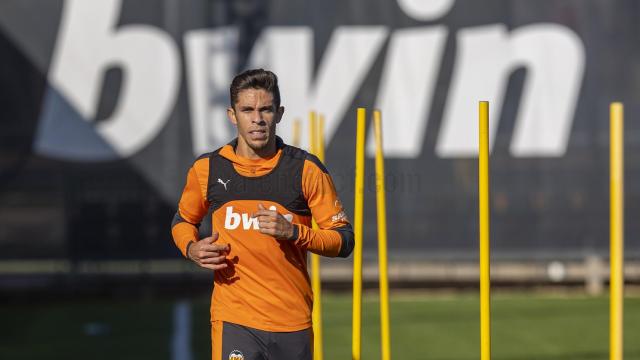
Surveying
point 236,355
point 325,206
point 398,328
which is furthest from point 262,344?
point 398,328

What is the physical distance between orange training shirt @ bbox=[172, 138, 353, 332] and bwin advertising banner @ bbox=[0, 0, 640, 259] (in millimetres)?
9736

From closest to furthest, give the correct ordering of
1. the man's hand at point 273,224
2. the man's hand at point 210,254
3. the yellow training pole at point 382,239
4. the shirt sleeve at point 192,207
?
the man's hand at point 273,224 → the man's hand at point 210,254 → the shirt sleeve at point 192,207 → the yellow training pole at point 382,239

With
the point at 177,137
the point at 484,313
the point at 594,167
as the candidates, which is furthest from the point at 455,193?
the point at 484,313

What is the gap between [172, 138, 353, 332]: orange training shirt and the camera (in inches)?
222

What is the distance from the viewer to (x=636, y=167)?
15914 millimetres

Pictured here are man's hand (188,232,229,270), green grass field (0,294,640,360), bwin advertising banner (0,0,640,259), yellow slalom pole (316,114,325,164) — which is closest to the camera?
man's hand (188,232,229,270)

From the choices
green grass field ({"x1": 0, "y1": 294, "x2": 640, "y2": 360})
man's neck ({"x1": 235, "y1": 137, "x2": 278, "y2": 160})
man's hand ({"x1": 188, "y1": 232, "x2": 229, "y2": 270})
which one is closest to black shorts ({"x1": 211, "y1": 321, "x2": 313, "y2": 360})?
man's hand ({"x1": 188, "y1": 232, "x2": 229, "y2": 270})

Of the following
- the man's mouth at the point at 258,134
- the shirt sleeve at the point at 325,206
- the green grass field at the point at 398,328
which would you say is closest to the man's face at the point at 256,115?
the man's mouth at the point at 258,134

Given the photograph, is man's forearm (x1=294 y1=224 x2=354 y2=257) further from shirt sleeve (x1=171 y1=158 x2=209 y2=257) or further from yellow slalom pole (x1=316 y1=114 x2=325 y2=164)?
yellow slalom pole (x1=316 y1=114 x2=325 y2=164)

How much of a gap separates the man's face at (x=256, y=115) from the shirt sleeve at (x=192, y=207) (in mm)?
336

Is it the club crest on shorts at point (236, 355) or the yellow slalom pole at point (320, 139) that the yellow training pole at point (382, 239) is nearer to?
the yellow slalom pole at point (320, 139)

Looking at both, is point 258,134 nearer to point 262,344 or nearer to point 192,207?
point 192,207

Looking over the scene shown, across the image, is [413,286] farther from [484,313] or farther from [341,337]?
[484,313]

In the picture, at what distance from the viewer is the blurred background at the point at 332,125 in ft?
51.0
